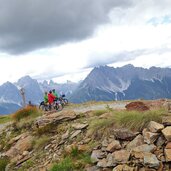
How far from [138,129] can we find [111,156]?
1433 millimetres

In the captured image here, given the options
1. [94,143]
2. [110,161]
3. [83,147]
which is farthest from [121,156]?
[83,147]

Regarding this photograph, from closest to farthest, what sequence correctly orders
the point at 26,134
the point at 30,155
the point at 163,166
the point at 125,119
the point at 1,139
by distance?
the point at 163,166 → the point at 125,119 → the point at 30,155 → the point at 26,134 → the point at 1,139

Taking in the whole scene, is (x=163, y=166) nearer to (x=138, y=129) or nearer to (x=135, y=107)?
(x=138, y=129)

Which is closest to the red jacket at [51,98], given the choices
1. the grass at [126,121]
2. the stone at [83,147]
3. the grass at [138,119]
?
the grass at [126,121]

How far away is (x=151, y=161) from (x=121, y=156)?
3.97 feet

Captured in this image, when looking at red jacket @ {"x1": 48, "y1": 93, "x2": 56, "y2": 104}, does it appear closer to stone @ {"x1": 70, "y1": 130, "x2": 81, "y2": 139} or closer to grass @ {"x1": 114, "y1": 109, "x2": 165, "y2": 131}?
stone @ {"x1": 70, "y1": 130, "x2": 81, "y2": 139}

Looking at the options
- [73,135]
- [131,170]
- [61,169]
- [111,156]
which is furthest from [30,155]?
[131,170]

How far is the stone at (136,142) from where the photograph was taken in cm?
1391

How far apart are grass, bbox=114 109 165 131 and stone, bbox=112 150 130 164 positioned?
116cm

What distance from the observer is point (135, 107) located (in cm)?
1834

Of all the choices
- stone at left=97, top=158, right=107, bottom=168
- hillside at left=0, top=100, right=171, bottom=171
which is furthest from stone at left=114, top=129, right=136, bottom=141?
stone at left=97, top=158, right=107, bottom=168

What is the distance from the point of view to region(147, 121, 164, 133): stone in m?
13.7

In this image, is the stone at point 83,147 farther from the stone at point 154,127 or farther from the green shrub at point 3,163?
the green shrub at point 3,163

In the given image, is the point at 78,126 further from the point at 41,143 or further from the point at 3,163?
the point at 3,163
